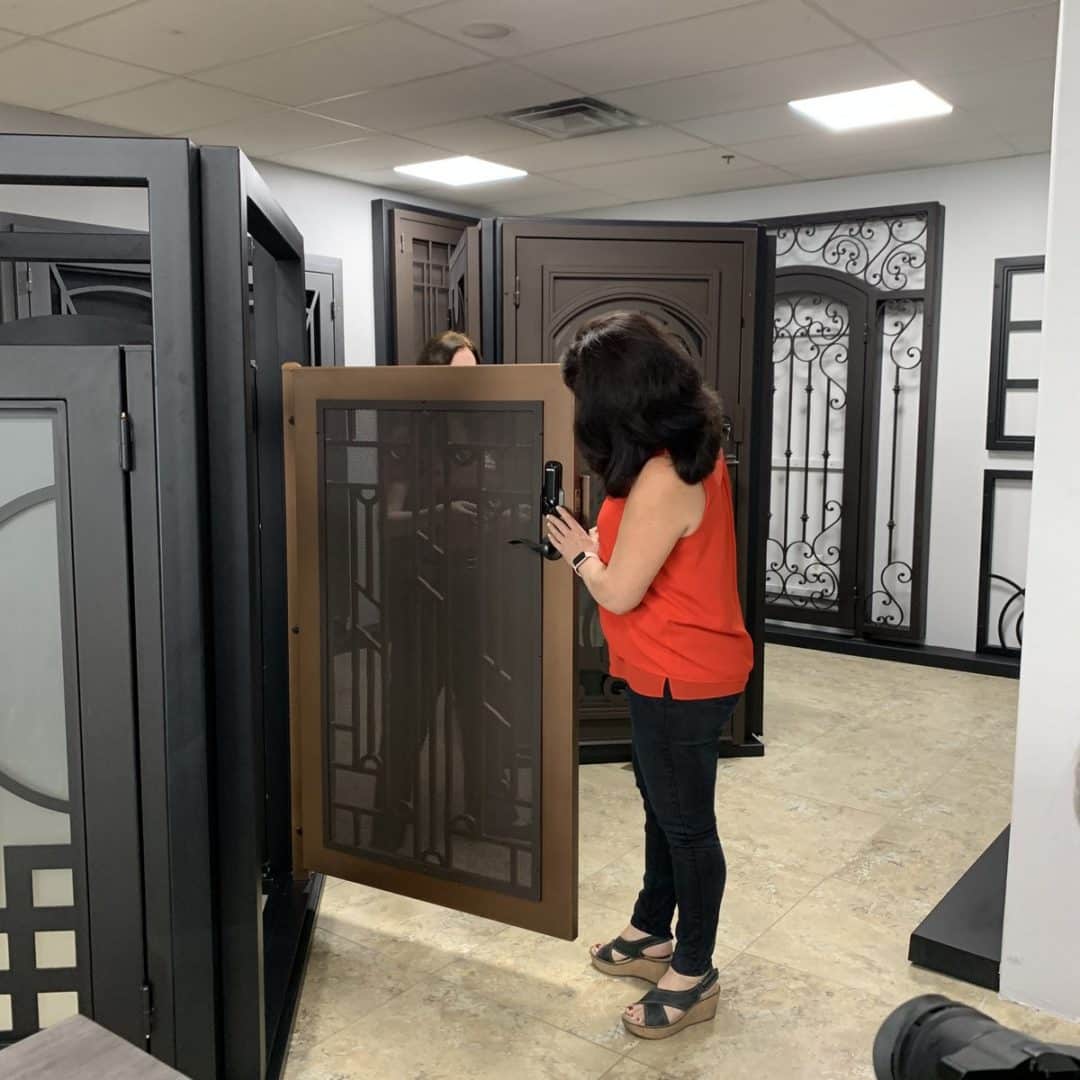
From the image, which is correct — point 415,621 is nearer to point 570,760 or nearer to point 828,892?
point 570,760

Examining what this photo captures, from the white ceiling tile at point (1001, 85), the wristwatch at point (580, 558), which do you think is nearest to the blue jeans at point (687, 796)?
the wristwatch at point (580, 558)

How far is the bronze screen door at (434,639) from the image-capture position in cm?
241

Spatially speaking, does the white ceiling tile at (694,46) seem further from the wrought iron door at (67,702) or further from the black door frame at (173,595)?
the wrought iron door at (67,702)

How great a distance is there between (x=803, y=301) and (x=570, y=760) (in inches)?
165

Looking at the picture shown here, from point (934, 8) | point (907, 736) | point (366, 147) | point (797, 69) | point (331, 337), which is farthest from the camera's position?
point (331, 337)

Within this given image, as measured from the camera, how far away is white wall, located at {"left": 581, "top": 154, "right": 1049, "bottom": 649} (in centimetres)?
525

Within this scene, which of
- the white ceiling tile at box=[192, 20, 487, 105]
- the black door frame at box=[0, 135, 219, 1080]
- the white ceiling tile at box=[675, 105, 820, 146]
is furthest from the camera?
the white ceiling tile at box=[675, 105, 820, 146]

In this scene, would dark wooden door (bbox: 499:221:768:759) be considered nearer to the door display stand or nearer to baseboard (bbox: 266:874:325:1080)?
baseboard (bbox: 266:874:325:1080)

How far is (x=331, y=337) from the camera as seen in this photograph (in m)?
5.80

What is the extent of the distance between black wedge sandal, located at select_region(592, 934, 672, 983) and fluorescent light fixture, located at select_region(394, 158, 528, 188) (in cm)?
401

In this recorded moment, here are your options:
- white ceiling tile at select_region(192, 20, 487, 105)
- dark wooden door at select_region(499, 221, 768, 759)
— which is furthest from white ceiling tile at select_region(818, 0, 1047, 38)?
white ceiling tile at select_region(192, 20, 487, 105)

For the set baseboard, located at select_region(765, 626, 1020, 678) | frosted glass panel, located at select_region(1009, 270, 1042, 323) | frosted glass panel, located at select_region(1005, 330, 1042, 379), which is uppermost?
frosted glass panel, located at select_region(1009, 270, 1042, 323)

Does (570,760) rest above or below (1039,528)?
below

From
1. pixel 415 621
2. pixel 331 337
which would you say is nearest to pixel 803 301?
pixel 331 337
